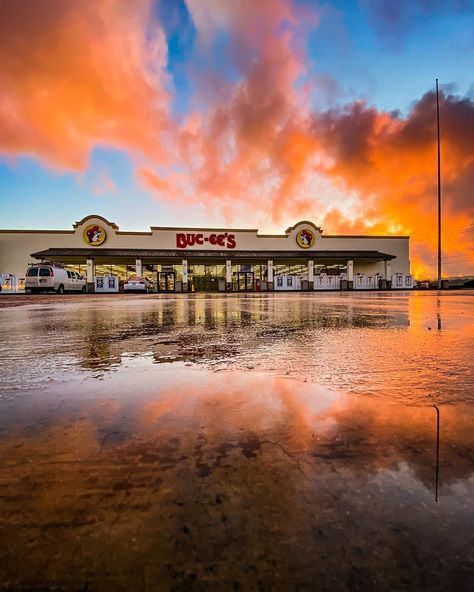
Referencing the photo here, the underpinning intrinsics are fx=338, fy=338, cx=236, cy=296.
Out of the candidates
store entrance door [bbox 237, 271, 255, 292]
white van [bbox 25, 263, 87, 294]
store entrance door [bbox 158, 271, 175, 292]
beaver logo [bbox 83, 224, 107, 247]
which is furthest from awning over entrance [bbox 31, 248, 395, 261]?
white van [bbox 25, 263, 87, 294]

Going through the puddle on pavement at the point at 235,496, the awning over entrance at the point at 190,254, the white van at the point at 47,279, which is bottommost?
the puddle on pavement at the point at 235,496

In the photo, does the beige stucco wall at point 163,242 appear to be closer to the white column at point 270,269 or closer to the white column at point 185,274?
the white column at point 270,269

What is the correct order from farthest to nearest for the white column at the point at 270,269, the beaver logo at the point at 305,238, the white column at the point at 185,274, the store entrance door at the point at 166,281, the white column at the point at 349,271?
the store entrance door at the point at 166,281 < the beaver logo at the point at 305,238 < the white column at the point at 349,271 < the white column at the point at 270,269 < the white column at the point at 185,274

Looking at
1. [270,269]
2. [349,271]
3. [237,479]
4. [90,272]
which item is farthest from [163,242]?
[237,479]

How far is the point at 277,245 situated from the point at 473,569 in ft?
131

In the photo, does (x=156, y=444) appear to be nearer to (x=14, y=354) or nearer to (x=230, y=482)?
(x=230, y=482)

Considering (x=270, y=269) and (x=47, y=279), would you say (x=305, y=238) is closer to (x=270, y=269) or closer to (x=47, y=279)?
(x=270, y=269)

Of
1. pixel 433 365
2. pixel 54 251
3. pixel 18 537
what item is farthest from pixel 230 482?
pixel 54 251

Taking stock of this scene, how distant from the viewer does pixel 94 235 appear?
36719 millimetres

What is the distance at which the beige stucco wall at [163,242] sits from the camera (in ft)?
118

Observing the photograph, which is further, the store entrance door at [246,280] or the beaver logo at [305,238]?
the store entrance door at [246,280]

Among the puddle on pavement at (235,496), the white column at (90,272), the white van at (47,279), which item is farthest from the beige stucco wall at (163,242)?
the puddle on pavement at (235,496)

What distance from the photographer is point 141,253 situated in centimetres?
3572

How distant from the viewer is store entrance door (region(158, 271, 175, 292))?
42312 mm
